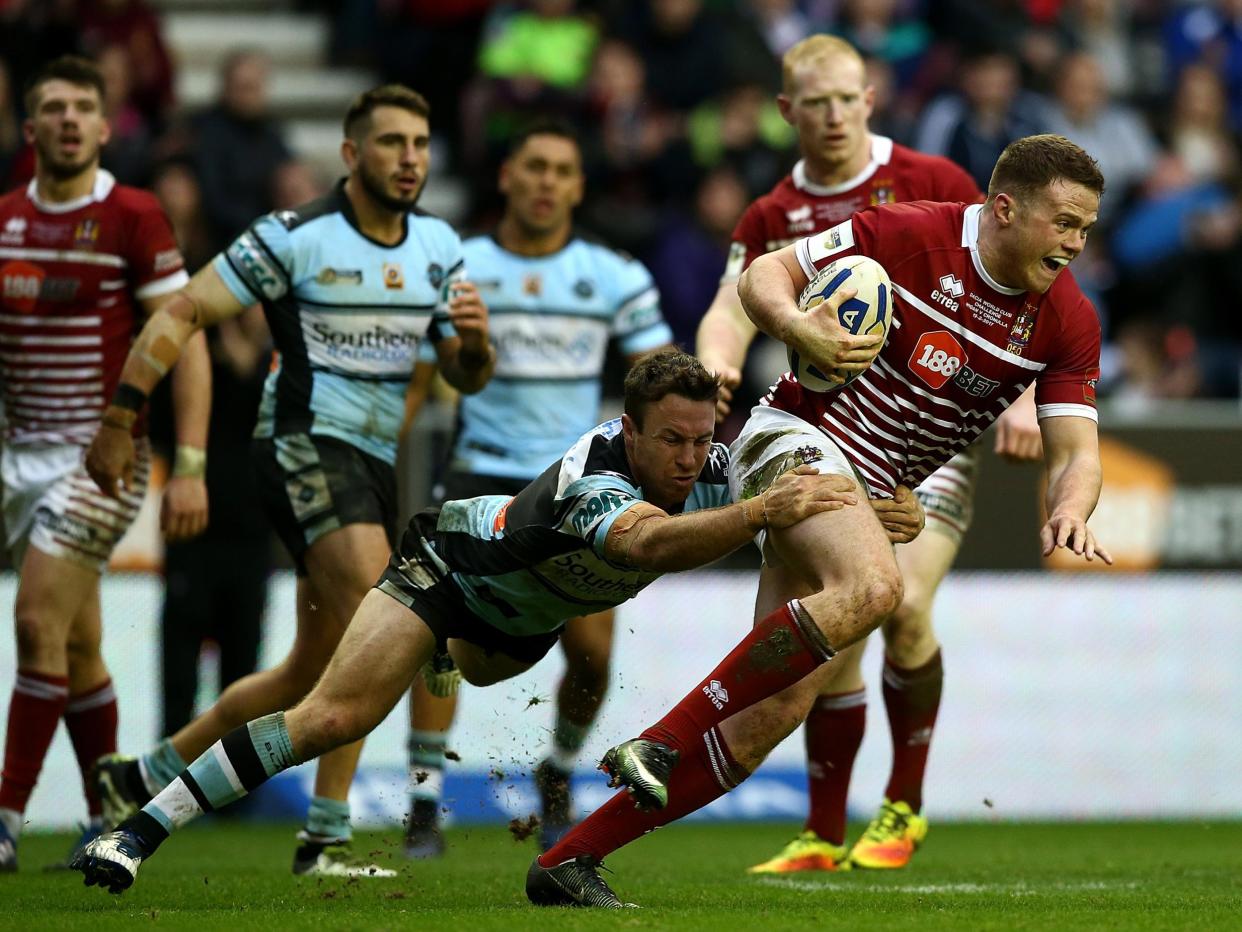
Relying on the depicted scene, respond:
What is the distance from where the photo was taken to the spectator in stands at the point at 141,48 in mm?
14555

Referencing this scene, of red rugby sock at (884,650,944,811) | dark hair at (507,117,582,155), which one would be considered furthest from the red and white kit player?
red rugby sock at (884,650,944,811)

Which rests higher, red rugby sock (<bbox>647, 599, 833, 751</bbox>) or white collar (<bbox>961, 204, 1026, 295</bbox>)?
white collar (<bbox>961, 204, 1026, 295</bbox>)

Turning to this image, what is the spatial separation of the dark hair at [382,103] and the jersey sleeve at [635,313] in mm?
1617

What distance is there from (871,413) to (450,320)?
2298mm

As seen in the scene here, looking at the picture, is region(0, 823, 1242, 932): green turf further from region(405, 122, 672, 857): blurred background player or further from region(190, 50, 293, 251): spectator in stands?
region(190, 50, 293, 251): spectator in stands

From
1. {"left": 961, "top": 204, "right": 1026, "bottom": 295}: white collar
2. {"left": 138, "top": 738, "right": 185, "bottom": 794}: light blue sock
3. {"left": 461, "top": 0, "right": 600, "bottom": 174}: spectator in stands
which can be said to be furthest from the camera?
{"left": 461, "top": 0, "right": 600, "bottom": 174}: spectator in stands

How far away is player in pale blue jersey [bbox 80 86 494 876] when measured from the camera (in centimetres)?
803

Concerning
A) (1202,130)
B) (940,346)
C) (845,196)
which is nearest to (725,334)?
(845,196)

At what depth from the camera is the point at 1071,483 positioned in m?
6.51

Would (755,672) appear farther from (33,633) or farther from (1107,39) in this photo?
(1107,39)

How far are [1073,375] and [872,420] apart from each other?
682 millimetres

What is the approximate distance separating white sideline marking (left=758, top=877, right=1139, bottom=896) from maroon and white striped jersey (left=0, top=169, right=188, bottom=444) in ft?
12.0

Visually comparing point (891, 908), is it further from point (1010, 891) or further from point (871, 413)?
point (871, 413)

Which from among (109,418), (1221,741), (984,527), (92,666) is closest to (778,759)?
(984,527)
